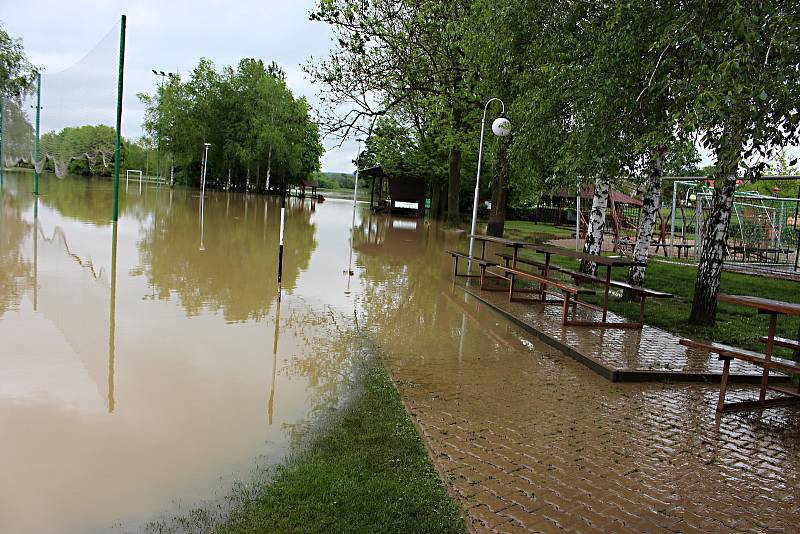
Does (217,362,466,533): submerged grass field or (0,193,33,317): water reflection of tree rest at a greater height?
(0,193,33,317): water reflection of tree

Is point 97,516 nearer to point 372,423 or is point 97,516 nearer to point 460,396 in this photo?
point 372,423

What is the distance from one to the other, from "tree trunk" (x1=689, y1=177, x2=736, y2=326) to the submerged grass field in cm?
624

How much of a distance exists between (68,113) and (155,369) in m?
27.1

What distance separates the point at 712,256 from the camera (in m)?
9.16

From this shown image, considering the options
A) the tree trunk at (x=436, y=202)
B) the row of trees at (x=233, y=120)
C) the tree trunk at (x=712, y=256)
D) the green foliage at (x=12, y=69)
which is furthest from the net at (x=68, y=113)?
the row of trees at (x=233, y=120)

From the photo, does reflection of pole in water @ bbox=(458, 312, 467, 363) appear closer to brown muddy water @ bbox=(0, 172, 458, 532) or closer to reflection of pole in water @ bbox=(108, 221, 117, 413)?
brown muddy water @ bbox=(0, 172, 458, 532)

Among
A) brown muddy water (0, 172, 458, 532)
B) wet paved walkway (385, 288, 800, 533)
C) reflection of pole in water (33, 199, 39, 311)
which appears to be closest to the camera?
wet paved walkway (385, 288, 800, 533)

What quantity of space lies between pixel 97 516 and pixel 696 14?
23.0 ft

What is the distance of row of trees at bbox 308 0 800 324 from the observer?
5297 mm

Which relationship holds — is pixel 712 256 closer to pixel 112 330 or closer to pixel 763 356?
pixel 763 356

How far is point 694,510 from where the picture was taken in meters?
3.85

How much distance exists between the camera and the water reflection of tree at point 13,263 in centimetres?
892

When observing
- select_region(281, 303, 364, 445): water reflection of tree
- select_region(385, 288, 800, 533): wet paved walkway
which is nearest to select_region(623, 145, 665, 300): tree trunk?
select_region(385, 288, 800, 533): wet paved walkway

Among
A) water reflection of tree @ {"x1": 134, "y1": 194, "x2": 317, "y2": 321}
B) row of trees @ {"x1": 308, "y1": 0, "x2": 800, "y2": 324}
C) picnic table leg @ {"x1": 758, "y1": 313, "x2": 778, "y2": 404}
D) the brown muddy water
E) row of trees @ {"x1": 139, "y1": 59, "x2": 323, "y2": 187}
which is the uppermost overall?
row of trees @ {"x1": 139, "y1": 59, "x2": 323, "y2": 187}
